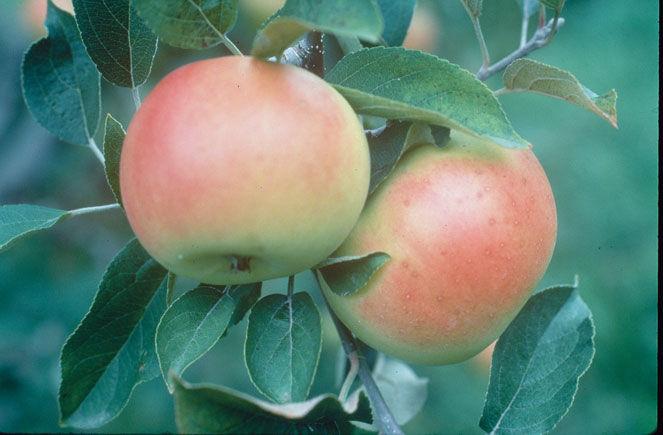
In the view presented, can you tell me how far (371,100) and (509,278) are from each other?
0.27 metres

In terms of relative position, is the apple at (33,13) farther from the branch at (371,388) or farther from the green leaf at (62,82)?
the branch at (371,388)

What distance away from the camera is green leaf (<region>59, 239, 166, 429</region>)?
0.89 m

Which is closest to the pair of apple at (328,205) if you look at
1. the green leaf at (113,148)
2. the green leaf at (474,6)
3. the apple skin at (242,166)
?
the apple skin at (242,166)

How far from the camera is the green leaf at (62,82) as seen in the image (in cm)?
90

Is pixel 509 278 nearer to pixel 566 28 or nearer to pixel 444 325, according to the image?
pixel 444 325

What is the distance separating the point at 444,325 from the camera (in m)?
0.85

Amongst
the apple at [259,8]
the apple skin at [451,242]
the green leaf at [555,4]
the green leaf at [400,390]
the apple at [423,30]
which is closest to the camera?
the apple skin at [451,242]

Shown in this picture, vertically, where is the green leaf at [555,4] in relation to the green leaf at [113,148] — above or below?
above

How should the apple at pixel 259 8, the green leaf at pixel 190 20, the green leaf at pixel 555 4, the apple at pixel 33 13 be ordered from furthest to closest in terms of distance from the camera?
the apple at pixel 33 13 → the apple at pixel 259 8 → the green leaf at pixel 555 4 → the green leaf at pixel 190 20

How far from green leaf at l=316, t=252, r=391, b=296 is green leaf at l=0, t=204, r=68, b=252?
345 millimetres

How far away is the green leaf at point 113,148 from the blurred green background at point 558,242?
78 cm

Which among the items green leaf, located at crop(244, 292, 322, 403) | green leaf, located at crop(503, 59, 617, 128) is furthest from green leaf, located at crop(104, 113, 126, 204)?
green leaf, located at crop(503, 59, 617, 128)

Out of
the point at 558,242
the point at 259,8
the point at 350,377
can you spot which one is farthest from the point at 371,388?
the point at 558,242

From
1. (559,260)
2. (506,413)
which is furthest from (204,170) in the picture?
(559,260)
